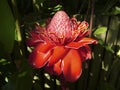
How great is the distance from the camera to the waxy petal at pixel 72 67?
2.02 ft

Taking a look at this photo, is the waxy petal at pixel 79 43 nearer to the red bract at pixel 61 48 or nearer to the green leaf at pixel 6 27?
the red bract at pixel 61 48

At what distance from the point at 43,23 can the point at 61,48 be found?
0.33 meters

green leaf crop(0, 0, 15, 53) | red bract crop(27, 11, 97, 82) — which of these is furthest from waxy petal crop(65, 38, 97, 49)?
green leaf crop(0, 0, 15, 53)

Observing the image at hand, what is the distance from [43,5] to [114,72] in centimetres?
56

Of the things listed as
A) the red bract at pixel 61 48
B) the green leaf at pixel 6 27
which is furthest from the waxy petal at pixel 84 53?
the green leaf at pixel 6 27

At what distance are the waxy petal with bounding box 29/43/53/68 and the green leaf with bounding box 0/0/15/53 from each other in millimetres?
56

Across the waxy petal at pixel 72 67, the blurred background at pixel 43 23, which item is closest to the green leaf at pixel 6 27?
the blurred background at pixel 43 23

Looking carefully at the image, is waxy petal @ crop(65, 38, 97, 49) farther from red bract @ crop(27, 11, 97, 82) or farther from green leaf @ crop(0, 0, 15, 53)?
green leaf @ crop(0, 0, 15, 53)

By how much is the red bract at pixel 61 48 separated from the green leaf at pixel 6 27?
0.19 feet

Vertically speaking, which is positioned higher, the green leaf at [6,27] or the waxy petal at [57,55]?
the green leaf at [6,27]

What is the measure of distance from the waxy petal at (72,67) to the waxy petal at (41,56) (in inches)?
1.6

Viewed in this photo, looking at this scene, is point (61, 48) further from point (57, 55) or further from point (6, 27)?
point (6, 27)

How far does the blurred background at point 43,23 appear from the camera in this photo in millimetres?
641

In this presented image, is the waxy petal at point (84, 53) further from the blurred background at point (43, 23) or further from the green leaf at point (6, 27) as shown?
the green leaf at point (6, 27)
